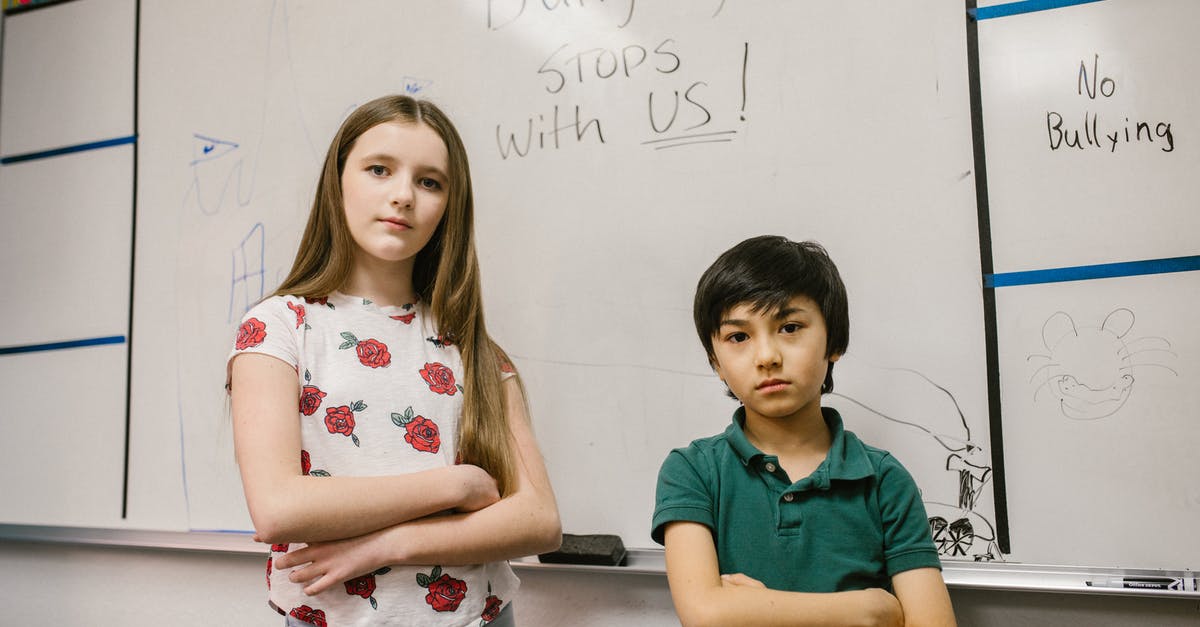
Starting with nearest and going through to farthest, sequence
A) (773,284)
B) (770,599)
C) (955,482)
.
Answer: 1. (770,599)
2. (773,284)
3. (955,482)

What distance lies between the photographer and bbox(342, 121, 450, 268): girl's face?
3.18 ft

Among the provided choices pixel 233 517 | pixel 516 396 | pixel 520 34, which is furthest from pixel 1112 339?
pixel 233 517

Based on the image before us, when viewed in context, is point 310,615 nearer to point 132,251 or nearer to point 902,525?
point 902,525

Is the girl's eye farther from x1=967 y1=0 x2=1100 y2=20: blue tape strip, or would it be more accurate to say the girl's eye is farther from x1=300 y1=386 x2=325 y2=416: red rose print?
x1=967 y1=0 x2=1100 y2=20: blue tape strip

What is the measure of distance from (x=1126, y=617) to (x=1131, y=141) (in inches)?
26.4

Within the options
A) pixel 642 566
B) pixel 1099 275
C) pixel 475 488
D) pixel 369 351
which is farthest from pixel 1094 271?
pixel 369 351

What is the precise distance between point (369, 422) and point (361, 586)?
0.64ft

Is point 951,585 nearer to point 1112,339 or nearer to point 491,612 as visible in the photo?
point 1112,339

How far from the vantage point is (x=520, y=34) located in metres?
1.39

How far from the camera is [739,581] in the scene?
833mm

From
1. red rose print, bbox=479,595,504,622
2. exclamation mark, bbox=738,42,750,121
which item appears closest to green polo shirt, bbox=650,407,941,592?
red rose print, bbox=479,595,504,622

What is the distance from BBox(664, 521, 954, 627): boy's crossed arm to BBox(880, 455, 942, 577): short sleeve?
13mm

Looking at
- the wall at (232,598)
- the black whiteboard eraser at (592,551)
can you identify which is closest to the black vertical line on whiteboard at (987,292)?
the wall at (232,598)

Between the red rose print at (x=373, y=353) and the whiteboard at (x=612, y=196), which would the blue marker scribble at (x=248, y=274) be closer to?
the whiteboard at (x=612, y=196)
